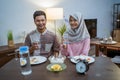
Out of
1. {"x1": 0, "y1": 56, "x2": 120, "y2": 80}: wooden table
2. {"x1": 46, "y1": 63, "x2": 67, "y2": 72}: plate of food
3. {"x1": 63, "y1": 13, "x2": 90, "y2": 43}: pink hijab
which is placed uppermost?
{"x1": 63, "y1": 13, "x2": 90, "y2": 43}: pink hijab

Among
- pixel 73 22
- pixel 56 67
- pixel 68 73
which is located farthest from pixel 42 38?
pixel 68 73

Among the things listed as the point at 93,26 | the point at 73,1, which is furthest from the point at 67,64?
the point at 93,26

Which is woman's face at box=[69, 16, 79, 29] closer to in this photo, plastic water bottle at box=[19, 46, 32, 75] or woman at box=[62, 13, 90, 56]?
woman at box=[62, 13, 90, 56]

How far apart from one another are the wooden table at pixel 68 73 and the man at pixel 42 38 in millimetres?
532

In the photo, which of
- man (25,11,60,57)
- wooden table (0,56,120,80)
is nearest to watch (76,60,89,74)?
wooden table (0,56,120,80)

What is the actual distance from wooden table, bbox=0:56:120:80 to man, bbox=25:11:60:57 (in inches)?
21.0

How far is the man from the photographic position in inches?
76.0

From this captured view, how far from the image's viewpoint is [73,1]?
13.2 ft

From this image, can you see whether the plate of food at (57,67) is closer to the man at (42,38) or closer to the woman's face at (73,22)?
the man at (42,38)

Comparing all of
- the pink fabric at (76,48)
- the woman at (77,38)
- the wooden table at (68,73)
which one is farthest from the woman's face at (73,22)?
the wooden table at (68,73)

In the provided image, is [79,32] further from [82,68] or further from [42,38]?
[82,68]

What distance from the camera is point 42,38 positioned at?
1965mm

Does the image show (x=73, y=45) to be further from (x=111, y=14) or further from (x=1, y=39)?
(x=111, y=14)

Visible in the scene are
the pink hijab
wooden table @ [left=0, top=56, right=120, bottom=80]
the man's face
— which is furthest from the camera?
the pink hijab
